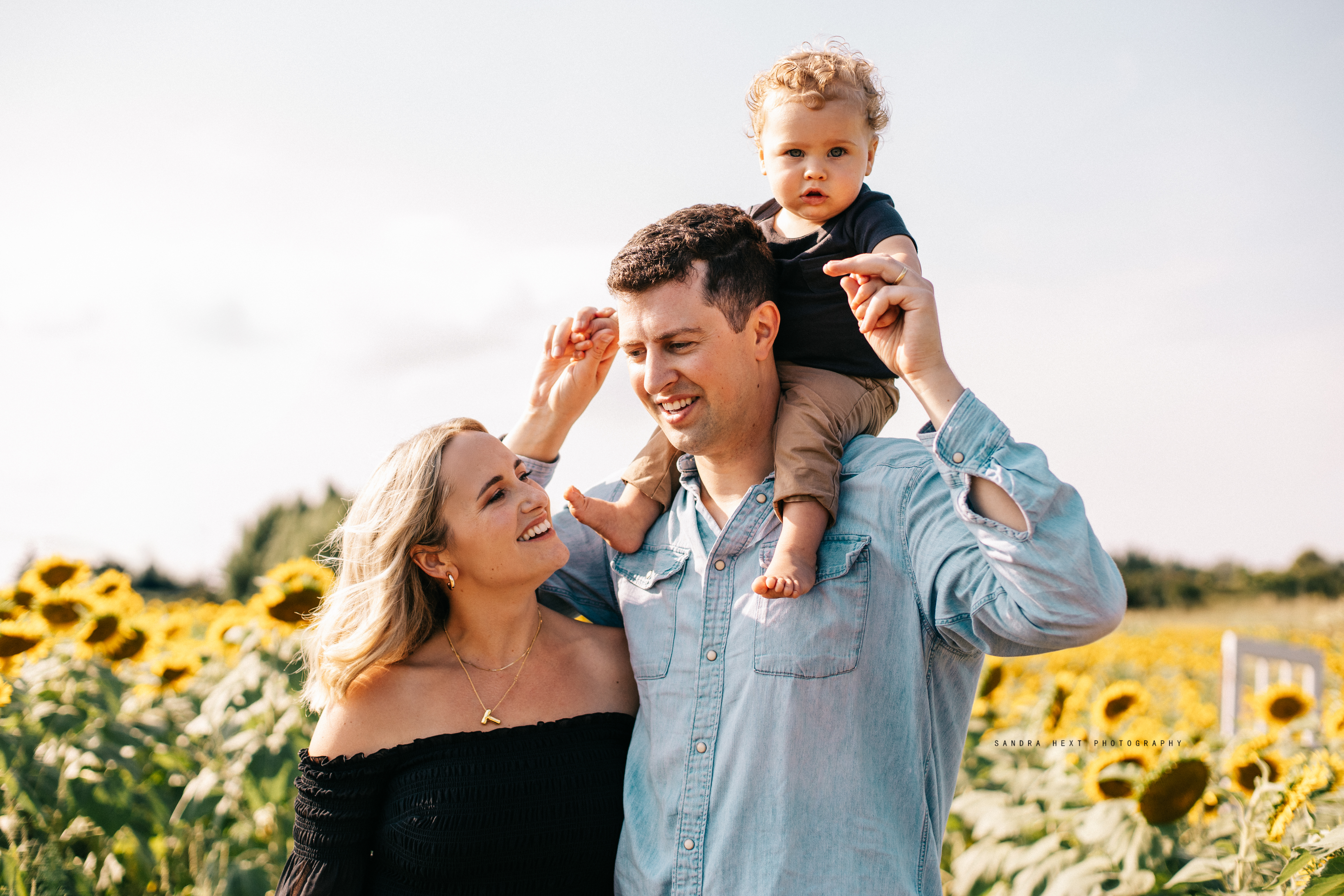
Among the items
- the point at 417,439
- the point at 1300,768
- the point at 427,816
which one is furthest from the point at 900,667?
the point at 1300,768

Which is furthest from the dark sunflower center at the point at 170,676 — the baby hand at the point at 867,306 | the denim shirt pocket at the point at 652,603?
the baby hand at the point at 867,306

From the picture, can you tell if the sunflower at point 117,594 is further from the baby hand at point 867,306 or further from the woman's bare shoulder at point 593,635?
the baby hand at point 867,306

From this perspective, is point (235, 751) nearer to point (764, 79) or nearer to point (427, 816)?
point (427, 816)

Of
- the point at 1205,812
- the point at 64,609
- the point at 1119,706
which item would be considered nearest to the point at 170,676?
the point at 64,609

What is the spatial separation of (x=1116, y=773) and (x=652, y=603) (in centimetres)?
226

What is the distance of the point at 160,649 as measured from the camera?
6574 millimetres

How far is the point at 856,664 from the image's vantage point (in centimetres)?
232

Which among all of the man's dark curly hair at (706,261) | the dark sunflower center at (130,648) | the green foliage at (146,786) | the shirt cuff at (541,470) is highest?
the man's dark curly hair at (706,261)

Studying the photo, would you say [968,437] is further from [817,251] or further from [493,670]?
[493,670]

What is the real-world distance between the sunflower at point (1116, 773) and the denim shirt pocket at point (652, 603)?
84.0 inches

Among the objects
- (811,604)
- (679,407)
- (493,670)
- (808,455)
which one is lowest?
(493,670)

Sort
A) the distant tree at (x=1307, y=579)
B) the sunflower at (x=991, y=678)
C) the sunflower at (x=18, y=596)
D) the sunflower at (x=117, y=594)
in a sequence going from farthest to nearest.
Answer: the distant tree at (x=1307, y=579)
the sunflower at (x=991, y=678)
the sunflower at (x=117, y=594)
the sunflower at (x=18, y=596)

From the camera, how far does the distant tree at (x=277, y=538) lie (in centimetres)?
2080

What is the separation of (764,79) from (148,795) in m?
3.86
